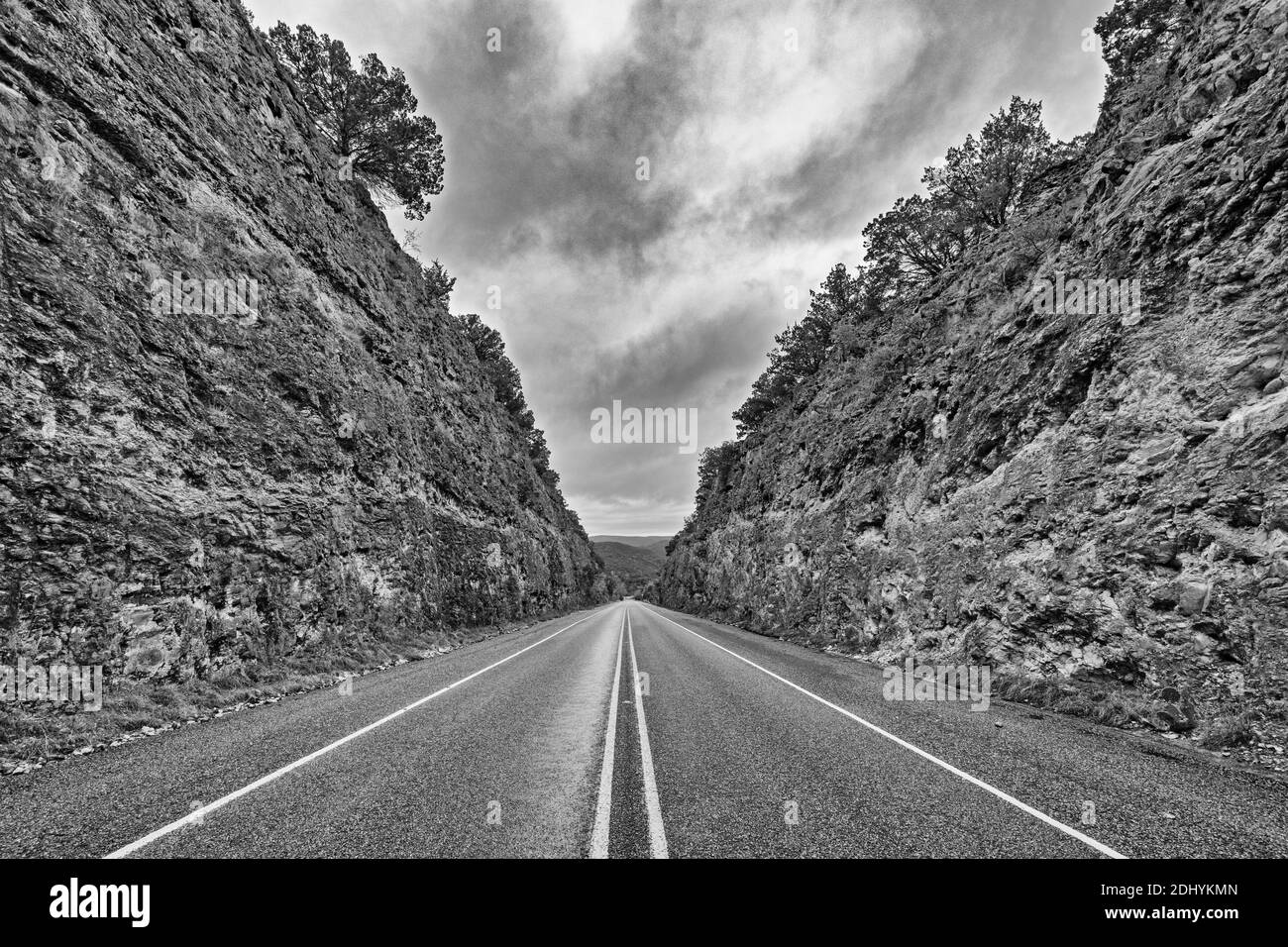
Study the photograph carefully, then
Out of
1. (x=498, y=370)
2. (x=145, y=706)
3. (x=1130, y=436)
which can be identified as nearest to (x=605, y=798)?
(x=145, y=706)

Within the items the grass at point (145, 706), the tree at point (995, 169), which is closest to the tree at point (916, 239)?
the tree at point (995, 169)

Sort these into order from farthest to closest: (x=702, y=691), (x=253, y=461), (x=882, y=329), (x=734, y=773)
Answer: (x=882, y=329) < (x=253, y=461) < (x=702, y=691) < (x=734, y=773)

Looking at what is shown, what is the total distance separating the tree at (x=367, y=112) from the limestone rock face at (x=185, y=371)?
5.49 feet

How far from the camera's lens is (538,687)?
9836 millimetres

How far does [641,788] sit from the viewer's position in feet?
15.7

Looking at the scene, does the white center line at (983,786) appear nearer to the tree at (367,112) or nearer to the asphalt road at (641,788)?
the asphalt road at (641,788)

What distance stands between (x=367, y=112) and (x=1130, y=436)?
28.1 metres

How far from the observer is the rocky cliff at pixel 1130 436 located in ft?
23.1

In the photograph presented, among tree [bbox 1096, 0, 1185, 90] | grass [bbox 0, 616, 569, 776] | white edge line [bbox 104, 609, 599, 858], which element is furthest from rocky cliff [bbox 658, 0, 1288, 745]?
grass [bbox 0, 616, 569, 776]

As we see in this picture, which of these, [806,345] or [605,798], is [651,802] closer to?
[605,798]

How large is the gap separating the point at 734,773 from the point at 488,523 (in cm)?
2490
